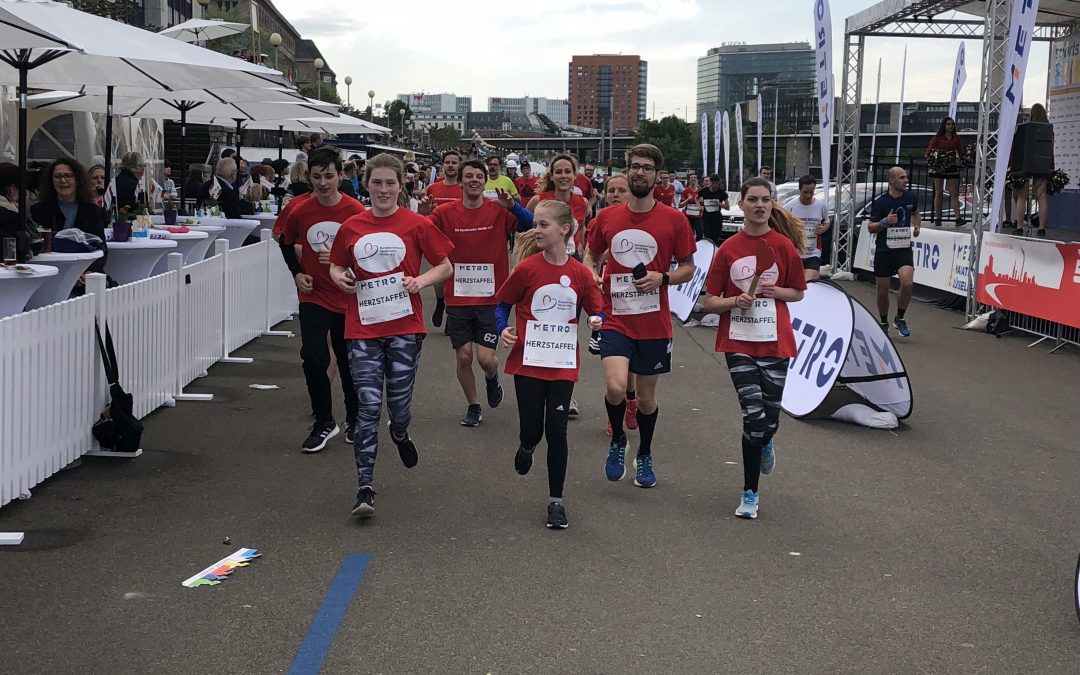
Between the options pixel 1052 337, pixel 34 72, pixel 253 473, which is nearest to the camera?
pixel 253 473

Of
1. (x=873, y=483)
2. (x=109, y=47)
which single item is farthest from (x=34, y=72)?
(x=873, y=483)

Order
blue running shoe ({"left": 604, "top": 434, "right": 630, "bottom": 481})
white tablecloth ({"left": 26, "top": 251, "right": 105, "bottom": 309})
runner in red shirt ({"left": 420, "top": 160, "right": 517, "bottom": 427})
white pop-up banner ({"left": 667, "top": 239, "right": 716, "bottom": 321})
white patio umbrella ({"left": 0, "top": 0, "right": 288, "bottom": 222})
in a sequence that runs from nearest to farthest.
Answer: blue running shoe ({"left": 604, "top": 434, "right": 630, "bottom": 481})
white patio umbrella ({"left": 0, "top": 0, "right": 288, "bottom": 222})
white tablecloth ({"left": 26, "top": 251, "right": 105, "bottom": 309})
runner in red shirt ({"left": 420, "top": 160, "right": 517, "bottom": 427})
white pop-up banner ({"left": 667, "top": 239, "right": 716, "bottom": 321})

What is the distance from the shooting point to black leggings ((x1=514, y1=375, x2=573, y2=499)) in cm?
639

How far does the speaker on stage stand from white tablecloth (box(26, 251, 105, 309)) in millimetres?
12367

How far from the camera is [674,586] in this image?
5441 mm

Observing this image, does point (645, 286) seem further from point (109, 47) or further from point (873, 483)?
point (109, 47)

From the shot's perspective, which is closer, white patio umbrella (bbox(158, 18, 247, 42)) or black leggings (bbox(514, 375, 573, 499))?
black leggings (bbox(514, 375, 573, 499))

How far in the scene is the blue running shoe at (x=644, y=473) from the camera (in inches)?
289

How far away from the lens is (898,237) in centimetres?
Result: 1456

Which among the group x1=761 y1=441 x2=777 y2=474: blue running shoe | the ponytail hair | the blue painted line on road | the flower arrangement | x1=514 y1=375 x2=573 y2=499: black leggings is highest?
the flower arrangement

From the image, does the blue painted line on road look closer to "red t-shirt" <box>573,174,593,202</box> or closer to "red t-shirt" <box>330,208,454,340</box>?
"red t-shirt" <box>330,208,454,340</box>

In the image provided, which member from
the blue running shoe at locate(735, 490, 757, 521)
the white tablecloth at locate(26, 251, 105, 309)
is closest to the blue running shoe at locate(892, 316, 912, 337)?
the blue running shoe at locate(735, 490, 757, 521)

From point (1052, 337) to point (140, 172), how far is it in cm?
1080

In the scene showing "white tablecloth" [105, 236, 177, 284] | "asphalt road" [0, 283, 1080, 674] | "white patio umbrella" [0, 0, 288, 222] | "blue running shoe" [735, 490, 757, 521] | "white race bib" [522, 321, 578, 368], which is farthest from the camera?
"white tablecloth" [105, 236, 177, 284]
